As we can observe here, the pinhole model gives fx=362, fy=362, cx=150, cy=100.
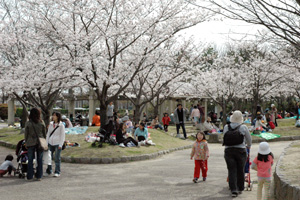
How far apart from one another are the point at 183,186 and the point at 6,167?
4.40 meters

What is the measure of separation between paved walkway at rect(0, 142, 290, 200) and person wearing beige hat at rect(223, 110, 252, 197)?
0.87ft

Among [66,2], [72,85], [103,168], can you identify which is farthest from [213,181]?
[72,85]

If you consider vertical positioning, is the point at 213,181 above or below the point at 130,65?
below

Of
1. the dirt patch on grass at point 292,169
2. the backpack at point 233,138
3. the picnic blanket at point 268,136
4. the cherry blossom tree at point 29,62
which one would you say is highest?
the cherry blossom tree at point 29,62

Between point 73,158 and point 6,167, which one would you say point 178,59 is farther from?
point 6,167

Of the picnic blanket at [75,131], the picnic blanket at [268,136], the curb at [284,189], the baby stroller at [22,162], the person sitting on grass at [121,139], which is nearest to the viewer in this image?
the curb at [284,189]

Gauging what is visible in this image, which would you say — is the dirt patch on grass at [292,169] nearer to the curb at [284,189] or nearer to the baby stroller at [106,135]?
the curb at [284,189]

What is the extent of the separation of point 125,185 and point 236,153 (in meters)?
2.43

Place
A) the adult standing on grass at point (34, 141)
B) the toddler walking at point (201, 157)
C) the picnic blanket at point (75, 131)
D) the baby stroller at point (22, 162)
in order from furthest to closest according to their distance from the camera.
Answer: the picnic blanket at point (75, 131) → the baby stroller at point (22, 162) → the adult standing on grass at point (34, 141) → the toddler walking at point (201, 157)

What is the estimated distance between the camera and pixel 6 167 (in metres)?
8.80

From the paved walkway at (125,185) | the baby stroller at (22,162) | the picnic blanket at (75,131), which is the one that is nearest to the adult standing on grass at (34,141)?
the paved walkway at (125,185)

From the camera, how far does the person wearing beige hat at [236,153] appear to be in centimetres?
661

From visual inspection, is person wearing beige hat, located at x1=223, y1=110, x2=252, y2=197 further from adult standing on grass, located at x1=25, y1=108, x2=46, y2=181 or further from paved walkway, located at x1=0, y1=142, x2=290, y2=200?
adult standing on grass, located at x1=25, y1=108, x2=46, y2=181

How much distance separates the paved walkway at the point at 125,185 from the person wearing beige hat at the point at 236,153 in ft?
0.87
